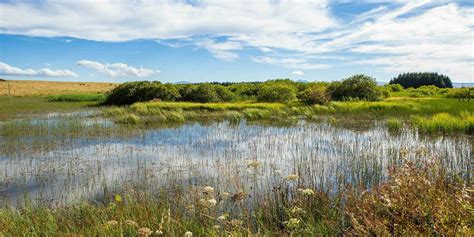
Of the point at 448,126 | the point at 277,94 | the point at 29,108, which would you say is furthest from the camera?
the point at 277,94

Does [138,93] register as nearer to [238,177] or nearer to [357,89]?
[357,89]

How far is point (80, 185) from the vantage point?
7719 mm

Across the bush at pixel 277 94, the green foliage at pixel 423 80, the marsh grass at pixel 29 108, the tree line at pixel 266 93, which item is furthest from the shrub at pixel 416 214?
the green foliage at pixel 423 80

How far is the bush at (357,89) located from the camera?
32625 millimetres

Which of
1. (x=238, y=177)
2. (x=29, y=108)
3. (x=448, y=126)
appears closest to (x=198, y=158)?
(x=238, y=177)

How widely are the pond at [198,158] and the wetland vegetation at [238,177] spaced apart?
5 cm

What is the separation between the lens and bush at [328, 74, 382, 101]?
3262 cm

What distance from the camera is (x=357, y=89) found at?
33188 mm

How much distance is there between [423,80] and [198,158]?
82768mm

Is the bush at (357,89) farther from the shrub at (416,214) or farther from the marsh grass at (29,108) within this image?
the shrub at (416,214)

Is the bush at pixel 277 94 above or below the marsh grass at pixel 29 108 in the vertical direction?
above

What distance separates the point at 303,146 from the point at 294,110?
42.3 ft

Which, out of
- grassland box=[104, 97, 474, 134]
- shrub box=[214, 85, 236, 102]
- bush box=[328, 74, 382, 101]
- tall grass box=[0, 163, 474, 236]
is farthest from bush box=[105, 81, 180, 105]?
tall grass box=[0, 163, 474, 236]

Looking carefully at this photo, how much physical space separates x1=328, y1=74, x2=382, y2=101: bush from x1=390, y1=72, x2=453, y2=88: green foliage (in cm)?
5412
